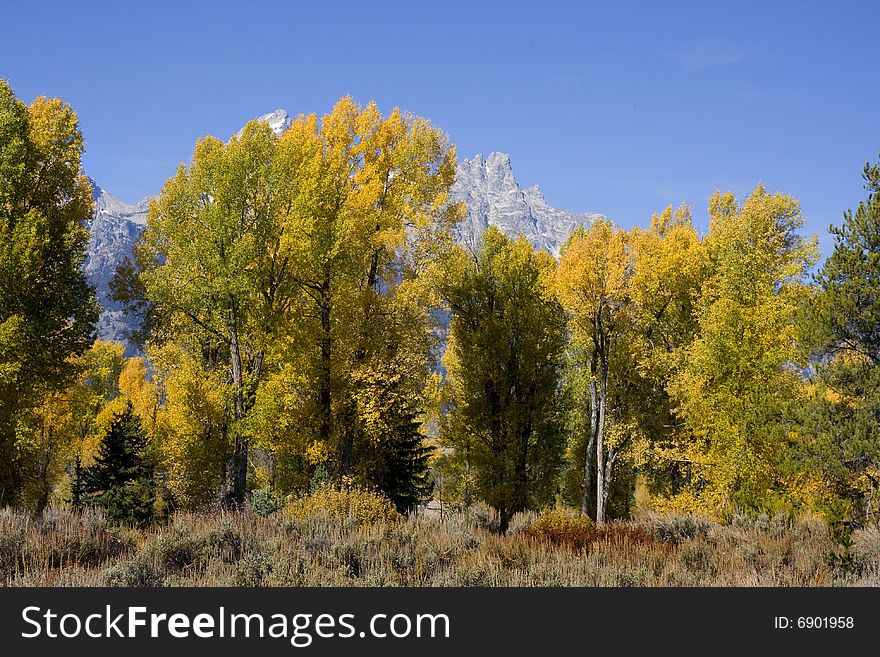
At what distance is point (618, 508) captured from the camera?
A: 97.7 ft

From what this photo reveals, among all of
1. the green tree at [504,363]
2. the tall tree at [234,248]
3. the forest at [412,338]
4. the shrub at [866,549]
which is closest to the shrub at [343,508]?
the forest at [412,338]

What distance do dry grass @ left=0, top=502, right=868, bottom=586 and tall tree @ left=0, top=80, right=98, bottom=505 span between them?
23.8 ft

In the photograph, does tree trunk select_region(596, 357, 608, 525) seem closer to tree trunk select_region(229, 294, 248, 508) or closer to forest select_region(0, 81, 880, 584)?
forest select_region(0, 81, 880, 584)

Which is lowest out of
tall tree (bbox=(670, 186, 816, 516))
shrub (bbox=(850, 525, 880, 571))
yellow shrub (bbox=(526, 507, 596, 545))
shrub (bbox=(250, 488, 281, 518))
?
shrub (bbox=(250, 488, 281, 518))

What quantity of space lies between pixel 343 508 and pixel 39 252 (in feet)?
36.0

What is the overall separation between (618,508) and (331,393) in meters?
16.4

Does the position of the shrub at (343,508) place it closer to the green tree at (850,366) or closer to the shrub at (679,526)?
the shrub at (679,526)

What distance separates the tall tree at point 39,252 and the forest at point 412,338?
76 millimetres

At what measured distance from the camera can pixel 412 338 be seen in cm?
2036

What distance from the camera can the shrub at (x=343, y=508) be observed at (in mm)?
12772

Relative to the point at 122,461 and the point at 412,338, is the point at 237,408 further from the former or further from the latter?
the point at 122,461

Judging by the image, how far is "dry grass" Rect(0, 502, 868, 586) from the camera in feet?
27.3

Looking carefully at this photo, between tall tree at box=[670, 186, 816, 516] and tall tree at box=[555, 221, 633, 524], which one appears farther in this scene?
tall tree at box=[555, 221, 633, 524]

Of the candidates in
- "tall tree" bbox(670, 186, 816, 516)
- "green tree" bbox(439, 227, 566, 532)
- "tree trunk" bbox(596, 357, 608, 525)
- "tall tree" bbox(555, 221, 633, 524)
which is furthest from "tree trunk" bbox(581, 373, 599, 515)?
"tall tree" bbox(670, 186, 816, 516)
